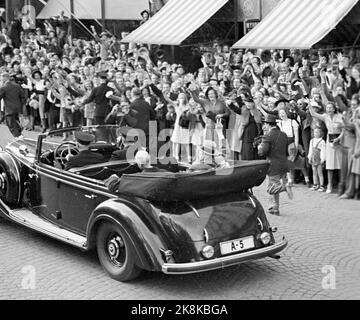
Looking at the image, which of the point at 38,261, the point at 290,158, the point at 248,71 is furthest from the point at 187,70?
the point at 38,261

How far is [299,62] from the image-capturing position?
15297 mm

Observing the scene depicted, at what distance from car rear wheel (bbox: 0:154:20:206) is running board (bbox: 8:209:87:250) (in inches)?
7.9

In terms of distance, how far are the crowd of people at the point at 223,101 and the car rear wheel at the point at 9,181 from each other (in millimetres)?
3796

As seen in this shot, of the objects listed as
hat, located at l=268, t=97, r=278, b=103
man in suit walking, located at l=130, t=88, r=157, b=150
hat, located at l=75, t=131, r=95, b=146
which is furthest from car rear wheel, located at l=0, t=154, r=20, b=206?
hat, located at l=268, t=97, r=278, b=103

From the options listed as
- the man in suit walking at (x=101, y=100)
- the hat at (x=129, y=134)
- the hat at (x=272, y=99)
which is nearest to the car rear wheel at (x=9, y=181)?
the hat at (x=129, y=134)

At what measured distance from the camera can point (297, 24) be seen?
48.5 feet

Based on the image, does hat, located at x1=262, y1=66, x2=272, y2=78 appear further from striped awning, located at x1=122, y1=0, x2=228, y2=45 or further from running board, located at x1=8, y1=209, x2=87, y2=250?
running board, located at x1=8, y1=209, x2=87, y2=250

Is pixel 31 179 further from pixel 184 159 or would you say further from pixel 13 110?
pixel 13 110

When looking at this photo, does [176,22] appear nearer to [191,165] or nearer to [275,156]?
[275,156]

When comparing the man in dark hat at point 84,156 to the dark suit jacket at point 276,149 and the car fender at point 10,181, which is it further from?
the dark suit jacket at point 276,149

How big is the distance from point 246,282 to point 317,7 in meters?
9.36

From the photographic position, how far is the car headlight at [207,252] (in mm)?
6617

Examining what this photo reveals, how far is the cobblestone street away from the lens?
6742 mm

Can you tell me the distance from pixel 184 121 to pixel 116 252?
6.86 meters
